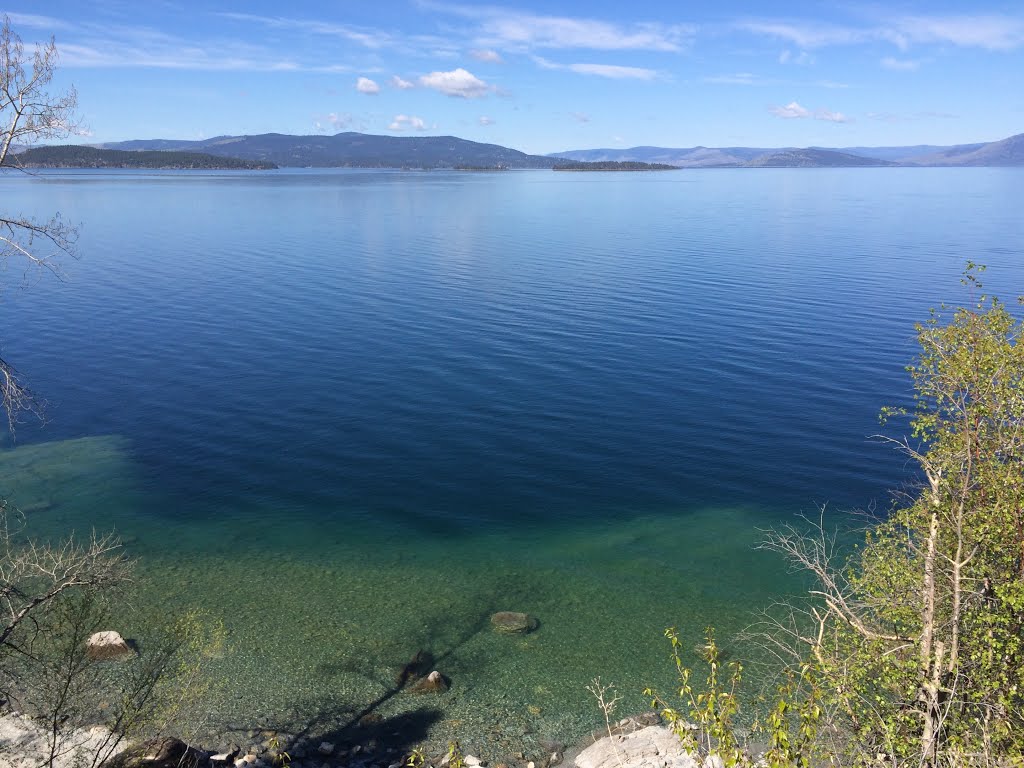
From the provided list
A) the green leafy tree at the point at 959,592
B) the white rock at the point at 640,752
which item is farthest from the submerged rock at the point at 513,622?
the green leafy tree at the point at 959,592

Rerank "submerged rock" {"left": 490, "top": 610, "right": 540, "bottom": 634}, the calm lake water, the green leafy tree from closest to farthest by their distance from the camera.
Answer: the green leafy tree < the calm lake water < "submerged rock" {"left": 490, "top": 610, "right": 540, "bottom": 634}

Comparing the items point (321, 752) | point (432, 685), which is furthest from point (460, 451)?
point (321, 752)

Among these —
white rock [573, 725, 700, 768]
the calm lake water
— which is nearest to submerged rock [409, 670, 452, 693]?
the calm lake water

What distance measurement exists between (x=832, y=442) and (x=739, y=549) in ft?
42.6

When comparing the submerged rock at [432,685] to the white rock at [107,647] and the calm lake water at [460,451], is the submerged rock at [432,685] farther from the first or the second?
the white rock at [107,647]

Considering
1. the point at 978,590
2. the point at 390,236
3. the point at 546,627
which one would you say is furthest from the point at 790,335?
the point at 390,236

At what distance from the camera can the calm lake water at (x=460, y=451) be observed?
2845cm

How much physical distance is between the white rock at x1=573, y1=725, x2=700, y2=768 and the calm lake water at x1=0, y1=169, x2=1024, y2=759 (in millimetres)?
1680

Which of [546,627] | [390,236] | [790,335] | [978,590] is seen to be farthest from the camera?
[390,236]

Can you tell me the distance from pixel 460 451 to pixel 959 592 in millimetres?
30774

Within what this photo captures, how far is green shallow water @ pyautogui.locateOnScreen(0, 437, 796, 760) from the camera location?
82.4ft

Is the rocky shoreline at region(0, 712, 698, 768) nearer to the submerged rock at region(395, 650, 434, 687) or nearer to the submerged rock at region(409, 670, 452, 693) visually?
the submerged rock at region(409, 670, 452, 693)

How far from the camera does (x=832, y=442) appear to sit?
43844 mm

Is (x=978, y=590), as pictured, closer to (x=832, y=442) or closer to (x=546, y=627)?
(x=546, y=627)
